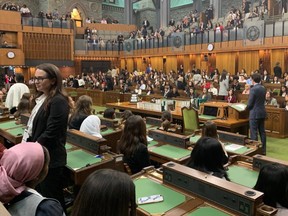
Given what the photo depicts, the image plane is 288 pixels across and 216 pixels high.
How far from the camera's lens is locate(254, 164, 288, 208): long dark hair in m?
2.10

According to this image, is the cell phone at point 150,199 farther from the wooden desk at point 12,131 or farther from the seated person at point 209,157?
the wooden desk at point 12,131

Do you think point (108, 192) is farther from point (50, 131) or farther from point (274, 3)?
point (274, 3)

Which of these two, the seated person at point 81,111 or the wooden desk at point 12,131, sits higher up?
the seated person at point 81,111

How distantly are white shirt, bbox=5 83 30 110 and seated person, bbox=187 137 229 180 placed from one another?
161 inches

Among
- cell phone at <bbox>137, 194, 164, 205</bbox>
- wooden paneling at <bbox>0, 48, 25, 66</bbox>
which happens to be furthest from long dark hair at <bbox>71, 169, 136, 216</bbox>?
wooden paneling at <bbox>0, 48, 25, 66</bbox>

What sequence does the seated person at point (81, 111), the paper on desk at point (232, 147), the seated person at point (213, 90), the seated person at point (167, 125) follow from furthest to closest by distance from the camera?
1. the seated person at point (213, 90)
2. the seated person at point (167, 125)
3. the seated person at point (81, 111)
4. the paper on desk at point (232, 147)

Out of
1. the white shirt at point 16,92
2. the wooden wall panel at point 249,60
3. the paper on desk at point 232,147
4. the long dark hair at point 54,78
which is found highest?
the wooden wall panel at point 249,60

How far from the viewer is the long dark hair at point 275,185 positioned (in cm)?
210

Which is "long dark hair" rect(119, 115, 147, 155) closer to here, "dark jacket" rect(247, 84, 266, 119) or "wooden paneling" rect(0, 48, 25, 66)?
"dark jacket" rect(247, 84, 266, 119)

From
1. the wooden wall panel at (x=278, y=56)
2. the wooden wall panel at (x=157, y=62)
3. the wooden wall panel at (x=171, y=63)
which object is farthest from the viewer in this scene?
the wooden wall panel at (x=157, y=62)

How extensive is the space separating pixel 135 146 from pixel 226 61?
49.7 feet

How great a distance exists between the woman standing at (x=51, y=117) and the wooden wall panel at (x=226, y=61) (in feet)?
52.0

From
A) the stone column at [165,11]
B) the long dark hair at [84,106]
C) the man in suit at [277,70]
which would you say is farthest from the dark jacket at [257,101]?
the stone column at [165,11]

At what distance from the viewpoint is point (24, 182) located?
60.8 inches
